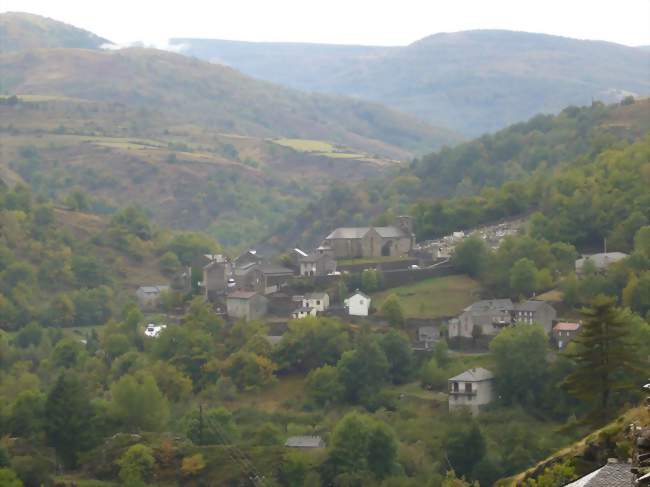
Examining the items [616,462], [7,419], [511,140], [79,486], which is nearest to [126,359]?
[7,419]

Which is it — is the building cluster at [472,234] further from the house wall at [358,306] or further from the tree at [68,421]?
the tree at [68,421]

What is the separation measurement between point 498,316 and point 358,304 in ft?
29.3

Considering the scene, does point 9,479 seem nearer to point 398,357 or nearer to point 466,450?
point 466,450

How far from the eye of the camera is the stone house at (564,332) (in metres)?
76.7

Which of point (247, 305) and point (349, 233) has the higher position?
point (349, 233)

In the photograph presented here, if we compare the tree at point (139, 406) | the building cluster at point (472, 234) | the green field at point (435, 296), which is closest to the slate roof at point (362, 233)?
the building cluster at point (472, 234)

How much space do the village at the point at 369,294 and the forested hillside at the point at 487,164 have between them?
27.2m

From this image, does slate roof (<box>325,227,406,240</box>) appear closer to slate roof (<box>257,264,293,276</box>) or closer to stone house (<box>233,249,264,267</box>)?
stone house (<box>233,249,264,267</box>)

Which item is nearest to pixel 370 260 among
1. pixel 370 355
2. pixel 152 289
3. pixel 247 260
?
pixel 247 260

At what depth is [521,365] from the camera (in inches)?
2837

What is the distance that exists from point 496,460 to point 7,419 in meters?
24.6

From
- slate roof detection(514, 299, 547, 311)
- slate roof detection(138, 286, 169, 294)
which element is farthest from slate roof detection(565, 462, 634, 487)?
slate roof detection(138, 286, 169, 294)

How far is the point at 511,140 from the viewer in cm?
16450

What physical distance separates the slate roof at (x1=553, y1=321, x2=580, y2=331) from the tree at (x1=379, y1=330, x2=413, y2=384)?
7.30 meters
